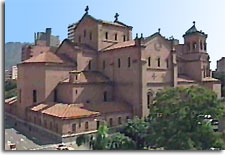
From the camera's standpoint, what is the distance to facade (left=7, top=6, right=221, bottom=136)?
1030cm

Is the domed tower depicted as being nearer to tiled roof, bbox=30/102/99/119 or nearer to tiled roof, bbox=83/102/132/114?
tiled roof, bbox=83/102/132/114

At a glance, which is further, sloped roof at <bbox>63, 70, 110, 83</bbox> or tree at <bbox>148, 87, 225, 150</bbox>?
sloped roof at <bbox>63, 70, 110, 83</bbox>

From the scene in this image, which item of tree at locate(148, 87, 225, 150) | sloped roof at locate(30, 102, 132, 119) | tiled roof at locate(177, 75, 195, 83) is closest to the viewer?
tree at locate(148, 87, 225, 150)

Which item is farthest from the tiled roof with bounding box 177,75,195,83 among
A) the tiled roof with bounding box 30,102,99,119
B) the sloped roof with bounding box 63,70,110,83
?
the tiled roof with bounding box 30,102,99,119

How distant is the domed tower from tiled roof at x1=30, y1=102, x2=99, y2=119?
24.6 ft

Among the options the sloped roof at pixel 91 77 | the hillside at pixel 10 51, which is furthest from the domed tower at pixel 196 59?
the hillside at pixel 10 51

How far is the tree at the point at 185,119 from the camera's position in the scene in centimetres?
629

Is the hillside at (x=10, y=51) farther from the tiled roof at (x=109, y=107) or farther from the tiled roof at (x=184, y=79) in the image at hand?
the tiled roof at (x=184, y=79)

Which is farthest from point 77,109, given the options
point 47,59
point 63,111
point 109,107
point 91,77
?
point 47,59

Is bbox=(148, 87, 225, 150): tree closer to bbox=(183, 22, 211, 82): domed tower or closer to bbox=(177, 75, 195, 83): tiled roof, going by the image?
bbox=(177, 75, 195, 83): tiled roof

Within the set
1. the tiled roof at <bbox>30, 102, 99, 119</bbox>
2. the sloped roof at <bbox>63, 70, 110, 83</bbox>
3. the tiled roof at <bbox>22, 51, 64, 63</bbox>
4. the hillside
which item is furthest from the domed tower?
the hillside

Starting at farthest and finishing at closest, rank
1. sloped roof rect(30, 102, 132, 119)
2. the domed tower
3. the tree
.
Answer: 1. the domed tower
2. sloped roof rect(30, 102, 132, 119)
3. the tree

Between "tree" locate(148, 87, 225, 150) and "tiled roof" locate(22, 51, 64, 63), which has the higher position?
"tiled roof" locate(22, 51, 64, 63)

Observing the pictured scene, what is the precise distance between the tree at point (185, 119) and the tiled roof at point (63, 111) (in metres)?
2.70
